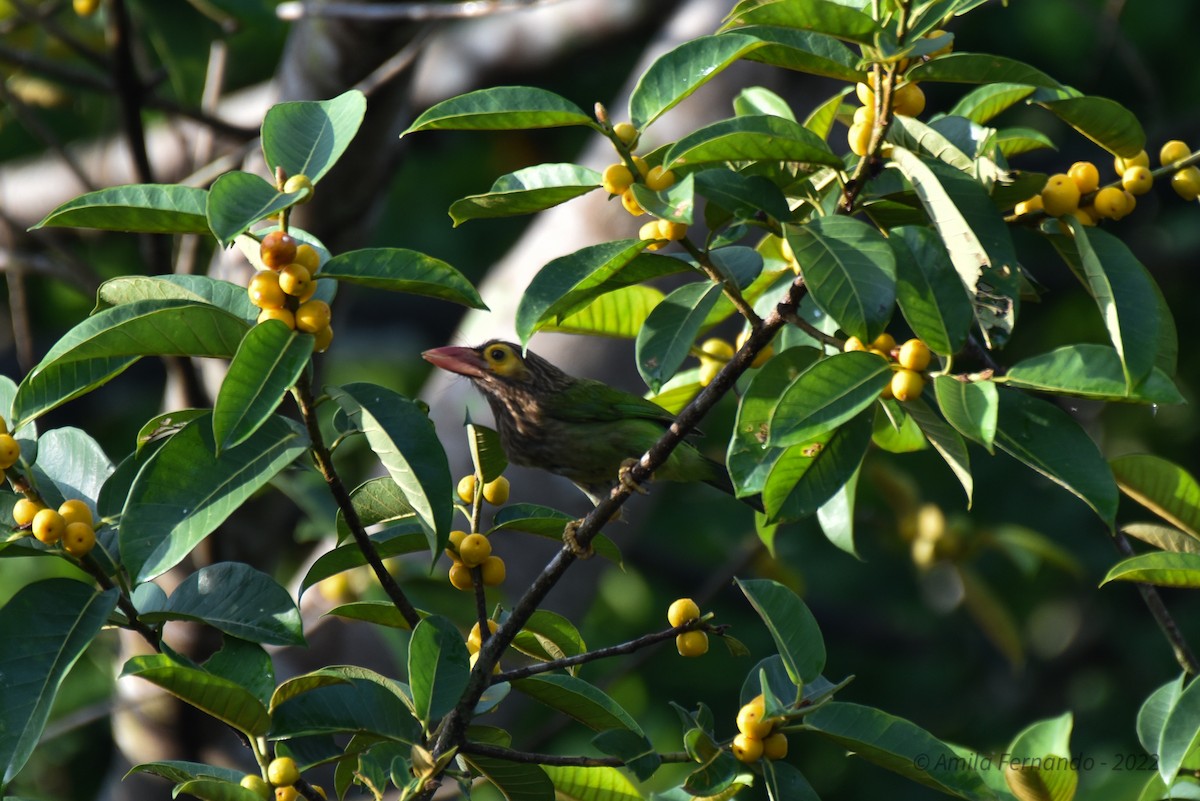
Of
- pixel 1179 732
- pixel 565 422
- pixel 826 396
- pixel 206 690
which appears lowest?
pixel 565 422

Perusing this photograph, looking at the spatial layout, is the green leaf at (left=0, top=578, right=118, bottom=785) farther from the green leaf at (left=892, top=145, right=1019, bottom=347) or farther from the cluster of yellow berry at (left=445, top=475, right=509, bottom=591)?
the green leaf at (left=892, top=145, right=1019, bottom=347)

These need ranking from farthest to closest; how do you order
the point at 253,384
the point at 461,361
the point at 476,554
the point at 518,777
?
the point at 461,361
the point at 476,554
the point at 518,777
the point at 253,384

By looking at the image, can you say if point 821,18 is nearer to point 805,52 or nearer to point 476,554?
point 805,52

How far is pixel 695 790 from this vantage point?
1801mm

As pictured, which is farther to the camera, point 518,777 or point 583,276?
point 518,777

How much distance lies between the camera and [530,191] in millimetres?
1861

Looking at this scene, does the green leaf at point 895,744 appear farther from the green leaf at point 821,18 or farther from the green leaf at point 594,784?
the green leaf at point 821,18

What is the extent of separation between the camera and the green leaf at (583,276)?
1.83m

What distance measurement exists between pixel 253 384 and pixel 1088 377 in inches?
44.9

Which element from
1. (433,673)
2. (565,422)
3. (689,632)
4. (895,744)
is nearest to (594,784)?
(689,632)

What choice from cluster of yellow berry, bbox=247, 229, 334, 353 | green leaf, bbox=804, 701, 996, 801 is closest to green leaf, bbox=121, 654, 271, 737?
cluster of yellow berry, bbox=247, 229, 334, 353

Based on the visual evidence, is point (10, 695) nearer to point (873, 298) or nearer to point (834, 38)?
point (873, 298)

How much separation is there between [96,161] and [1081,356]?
601cm

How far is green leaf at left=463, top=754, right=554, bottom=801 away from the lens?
6.41ft
